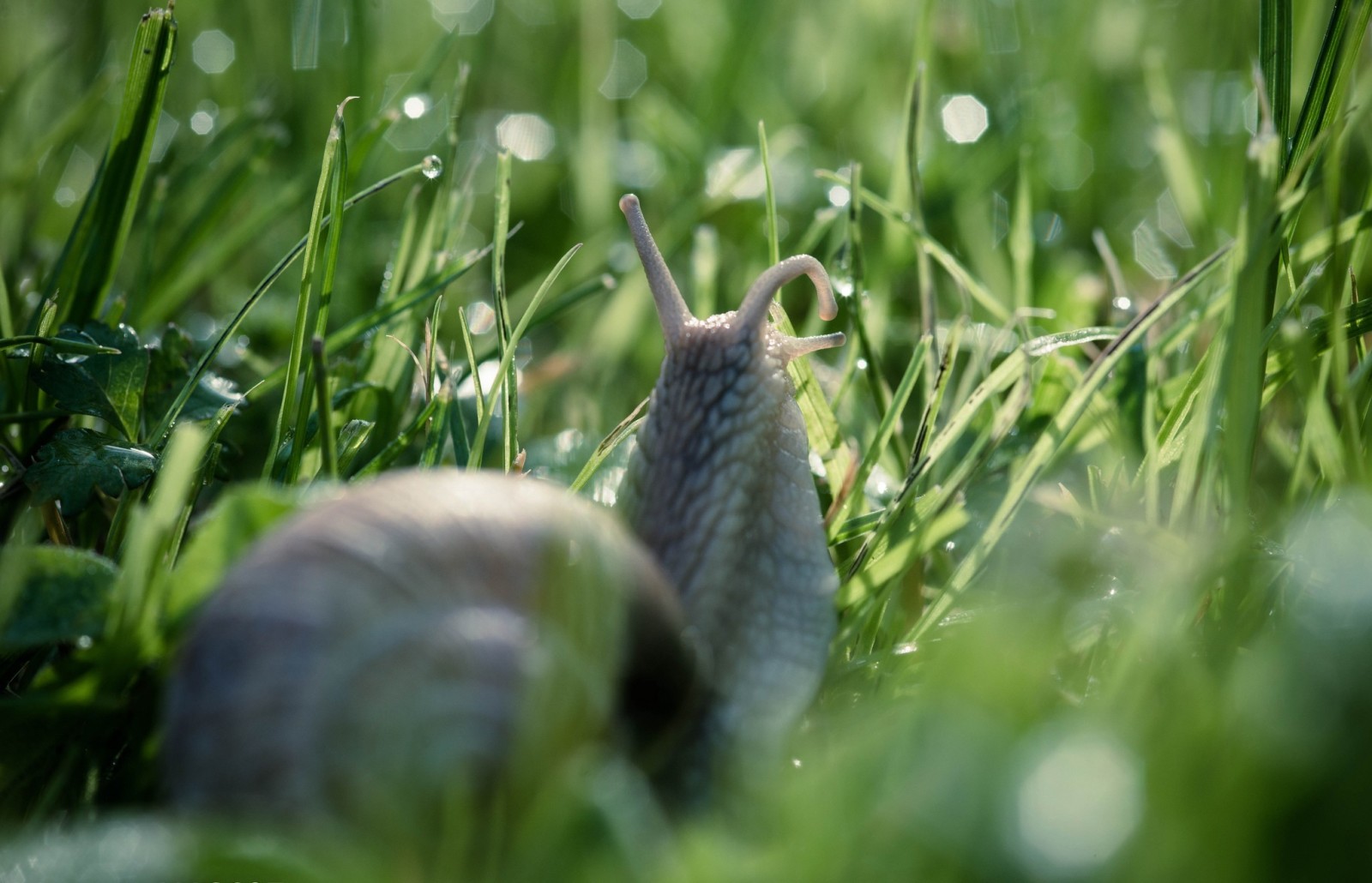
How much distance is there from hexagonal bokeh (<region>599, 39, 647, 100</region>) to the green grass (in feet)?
0.12

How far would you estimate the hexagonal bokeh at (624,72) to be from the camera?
10.8 feet

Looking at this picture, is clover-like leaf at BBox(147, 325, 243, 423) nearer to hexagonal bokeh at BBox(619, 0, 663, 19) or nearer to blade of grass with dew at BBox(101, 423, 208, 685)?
blade of grass with dew at BBox(101, 423, 208, 685)

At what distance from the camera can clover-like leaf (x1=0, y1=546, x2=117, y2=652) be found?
3.52 feet

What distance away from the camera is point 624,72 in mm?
3430

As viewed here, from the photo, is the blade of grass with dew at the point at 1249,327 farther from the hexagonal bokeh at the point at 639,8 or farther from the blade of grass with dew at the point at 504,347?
the hexagonal bokeh at the point at 639,8

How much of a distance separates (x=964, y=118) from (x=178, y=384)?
2.22 meters

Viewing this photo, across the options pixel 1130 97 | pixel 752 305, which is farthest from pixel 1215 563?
pixel 1130 97

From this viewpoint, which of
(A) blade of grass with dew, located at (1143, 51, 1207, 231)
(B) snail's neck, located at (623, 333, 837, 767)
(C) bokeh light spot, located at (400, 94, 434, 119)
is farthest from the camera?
(A) blade of grass with dew, located at (1143, 51, 1207, 231)

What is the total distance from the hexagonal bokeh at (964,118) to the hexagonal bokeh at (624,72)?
3.29 ft

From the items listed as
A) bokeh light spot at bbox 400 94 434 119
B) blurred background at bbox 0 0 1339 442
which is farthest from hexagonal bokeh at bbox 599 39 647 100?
bokeh light spot at bbox 400 94 434 119

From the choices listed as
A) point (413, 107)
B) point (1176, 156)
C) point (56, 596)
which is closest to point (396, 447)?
point (56, 596)

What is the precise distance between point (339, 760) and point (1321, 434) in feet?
3.83

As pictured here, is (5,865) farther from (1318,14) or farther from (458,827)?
(1318,14)

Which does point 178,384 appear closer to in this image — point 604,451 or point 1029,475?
point 604,451
